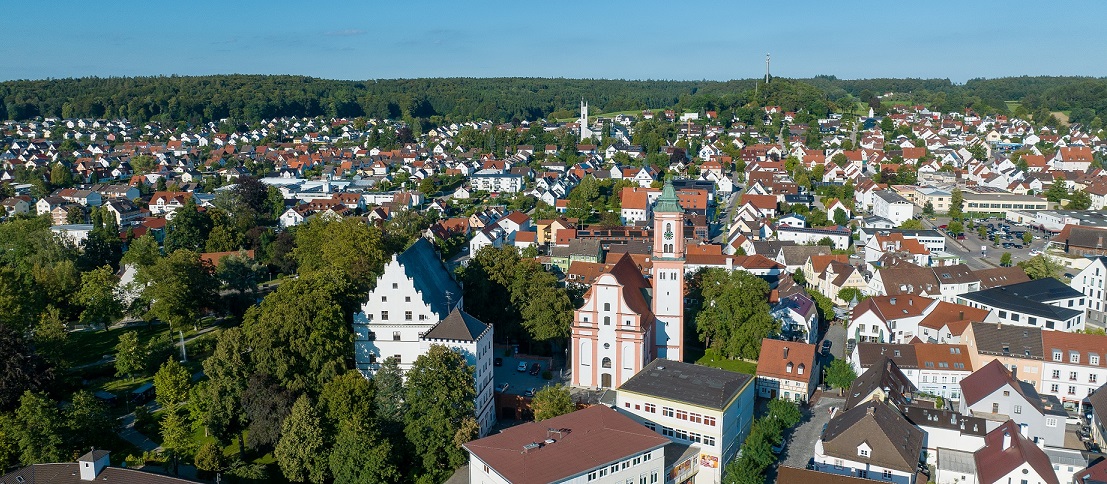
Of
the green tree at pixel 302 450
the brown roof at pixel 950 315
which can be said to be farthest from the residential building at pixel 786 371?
the green tree at pixel 302 450

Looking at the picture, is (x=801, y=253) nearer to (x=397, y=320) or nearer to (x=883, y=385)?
(x=883, y=385)

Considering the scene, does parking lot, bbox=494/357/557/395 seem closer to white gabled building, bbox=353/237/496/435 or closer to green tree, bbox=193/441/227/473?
white gabled building, bbox=353/237/496/435

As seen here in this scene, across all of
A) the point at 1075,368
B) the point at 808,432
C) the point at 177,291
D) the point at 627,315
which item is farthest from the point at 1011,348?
the point at 177,291

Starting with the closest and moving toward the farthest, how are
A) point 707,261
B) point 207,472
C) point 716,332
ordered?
point 207,472
point 716,332
point 707,261

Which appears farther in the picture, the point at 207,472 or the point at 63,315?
the point at 63,315

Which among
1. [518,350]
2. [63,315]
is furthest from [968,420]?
[63,315]

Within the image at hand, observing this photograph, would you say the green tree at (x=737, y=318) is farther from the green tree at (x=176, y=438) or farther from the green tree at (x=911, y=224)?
the green tree at (x=911, y=224)

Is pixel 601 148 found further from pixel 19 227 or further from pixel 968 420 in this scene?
pixel 968 420

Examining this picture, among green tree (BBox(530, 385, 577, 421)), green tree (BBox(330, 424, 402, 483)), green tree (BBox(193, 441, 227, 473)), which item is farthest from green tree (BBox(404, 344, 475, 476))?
green tree (BBox(193, 441, 227, 473))
